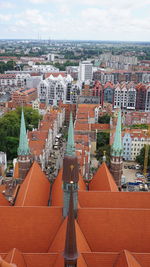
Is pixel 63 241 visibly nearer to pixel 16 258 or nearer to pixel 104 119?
pixel 16 258

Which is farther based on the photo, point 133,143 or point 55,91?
point 55,91

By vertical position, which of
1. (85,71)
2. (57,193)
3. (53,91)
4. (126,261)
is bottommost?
(126,261)

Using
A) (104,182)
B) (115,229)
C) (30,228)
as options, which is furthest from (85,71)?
(30,228)

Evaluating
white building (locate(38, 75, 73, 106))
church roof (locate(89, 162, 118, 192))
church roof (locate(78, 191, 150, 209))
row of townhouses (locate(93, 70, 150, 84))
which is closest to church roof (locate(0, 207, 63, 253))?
church roof (locate(78, 191, 150, 209))

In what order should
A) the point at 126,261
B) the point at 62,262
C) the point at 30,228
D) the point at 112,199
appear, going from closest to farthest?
the point at 126,261, the point at 62,262, the point at 30,228, the point at 112,199

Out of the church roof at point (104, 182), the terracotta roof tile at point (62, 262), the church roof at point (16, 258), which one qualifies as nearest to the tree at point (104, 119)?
the church roof at point (104, 182)

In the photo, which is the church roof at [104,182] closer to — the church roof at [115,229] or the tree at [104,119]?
the church roof at [115,229]

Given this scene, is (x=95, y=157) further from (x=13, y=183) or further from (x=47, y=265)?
(x=47, y=265)
